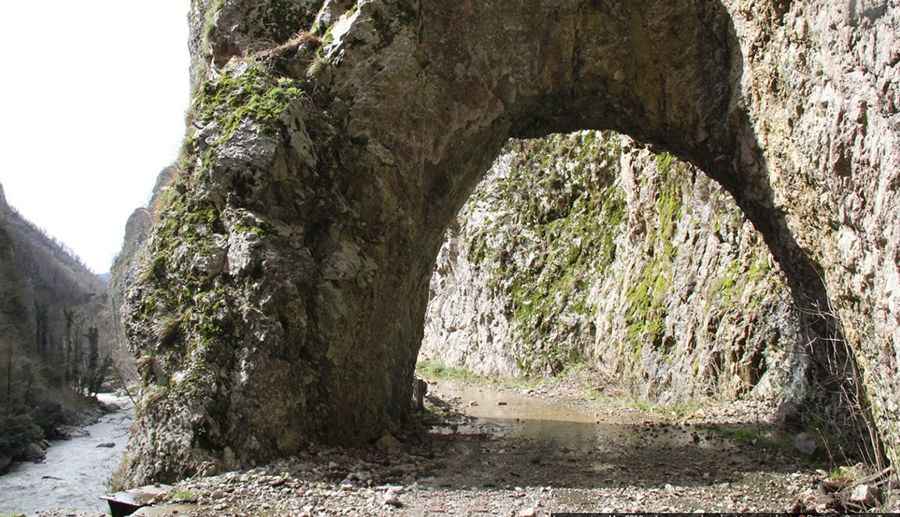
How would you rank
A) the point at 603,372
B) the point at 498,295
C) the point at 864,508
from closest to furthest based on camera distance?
the point at 864,508 < the point at 603,372 < the point at 498,295

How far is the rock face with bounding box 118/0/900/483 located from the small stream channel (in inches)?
120

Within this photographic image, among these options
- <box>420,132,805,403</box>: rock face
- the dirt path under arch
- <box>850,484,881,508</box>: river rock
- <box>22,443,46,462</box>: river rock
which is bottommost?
<box>22,443,46,462</box>: river rock

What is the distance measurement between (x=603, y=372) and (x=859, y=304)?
13947 millimetres

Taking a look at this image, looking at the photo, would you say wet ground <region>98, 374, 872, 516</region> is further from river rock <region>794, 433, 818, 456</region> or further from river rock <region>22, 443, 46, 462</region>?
river rock <region>22, 443, 46, 462</region>

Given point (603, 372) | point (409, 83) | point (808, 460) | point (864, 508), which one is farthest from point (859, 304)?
point (603, 372)

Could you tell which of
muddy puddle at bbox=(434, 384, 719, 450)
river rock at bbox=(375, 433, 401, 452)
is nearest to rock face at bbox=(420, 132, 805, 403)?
muddy puddle at bbox=(434, 384, 719, 450)

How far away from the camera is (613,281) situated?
2208cm

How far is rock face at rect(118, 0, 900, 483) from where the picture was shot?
25.3ft

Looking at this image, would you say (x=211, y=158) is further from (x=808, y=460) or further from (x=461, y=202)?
(x=808, y=460)

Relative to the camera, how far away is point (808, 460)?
8.75 meters

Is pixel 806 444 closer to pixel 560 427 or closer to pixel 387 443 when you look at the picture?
pixel 560 427

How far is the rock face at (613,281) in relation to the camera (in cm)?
1371

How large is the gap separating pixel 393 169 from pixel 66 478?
1276cm

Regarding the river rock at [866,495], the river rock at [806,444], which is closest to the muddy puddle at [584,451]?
the river rock at [806,444]
